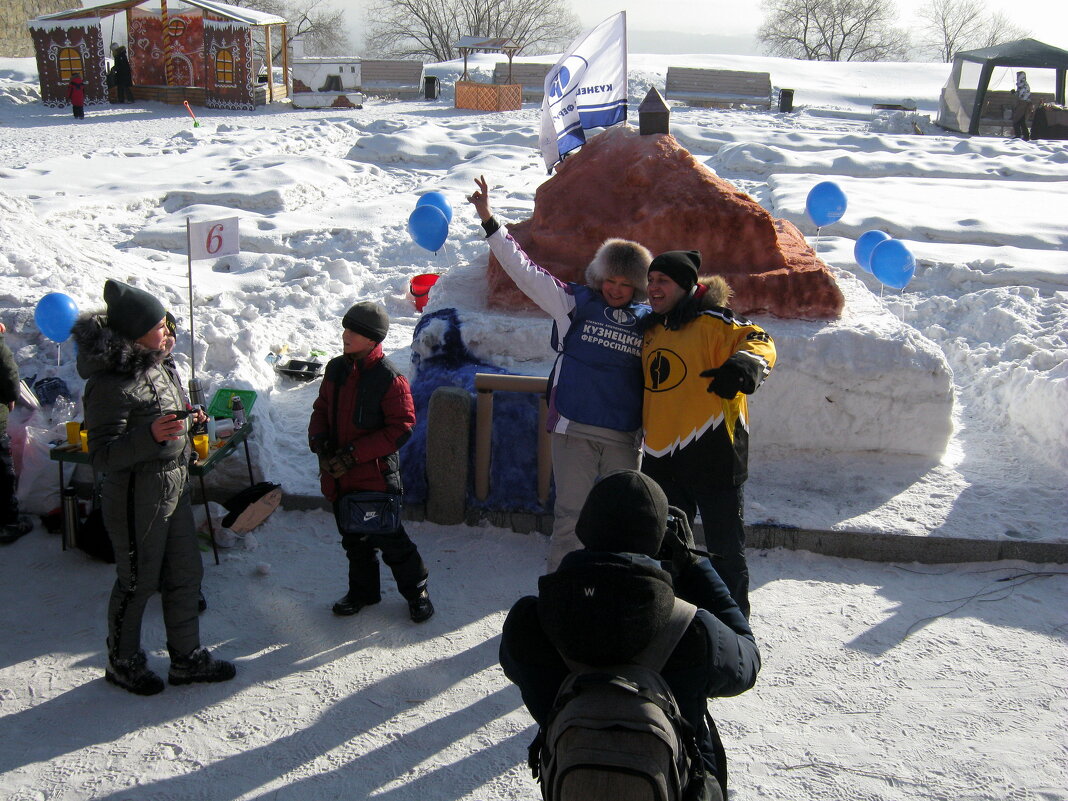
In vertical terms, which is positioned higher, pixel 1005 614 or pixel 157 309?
pixel 157 309

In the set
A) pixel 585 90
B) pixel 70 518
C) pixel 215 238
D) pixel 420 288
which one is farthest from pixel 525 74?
pixel 70 518

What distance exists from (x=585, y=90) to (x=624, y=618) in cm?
535

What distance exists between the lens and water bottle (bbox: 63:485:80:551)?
448 cm

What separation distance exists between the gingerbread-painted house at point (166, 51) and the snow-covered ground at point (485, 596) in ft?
45.3

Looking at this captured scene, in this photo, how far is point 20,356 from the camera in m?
5.77

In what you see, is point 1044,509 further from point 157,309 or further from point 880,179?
point 880,179

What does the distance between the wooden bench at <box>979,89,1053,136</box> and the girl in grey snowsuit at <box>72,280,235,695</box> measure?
2322cm

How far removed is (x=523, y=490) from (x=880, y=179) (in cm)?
1200

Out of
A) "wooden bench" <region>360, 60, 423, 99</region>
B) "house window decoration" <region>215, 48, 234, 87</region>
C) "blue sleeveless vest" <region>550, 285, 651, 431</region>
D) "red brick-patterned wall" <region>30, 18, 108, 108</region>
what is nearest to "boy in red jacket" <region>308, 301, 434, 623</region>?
"blue sleeveless vest" <region>550, 285, 651, 431</region>

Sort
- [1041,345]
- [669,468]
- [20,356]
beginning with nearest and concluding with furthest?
[669,468]
[20,356]
[1041,345]

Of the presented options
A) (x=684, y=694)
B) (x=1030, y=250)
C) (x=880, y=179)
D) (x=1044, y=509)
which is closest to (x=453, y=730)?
(x=684, y=694)

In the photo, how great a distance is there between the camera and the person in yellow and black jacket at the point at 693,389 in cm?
339

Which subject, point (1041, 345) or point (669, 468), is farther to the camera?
point (1041, 345)

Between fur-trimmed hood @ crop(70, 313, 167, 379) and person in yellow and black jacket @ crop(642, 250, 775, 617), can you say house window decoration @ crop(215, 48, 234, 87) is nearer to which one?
fur-trimmed hood @ crop(70, 313, 167, 379)
